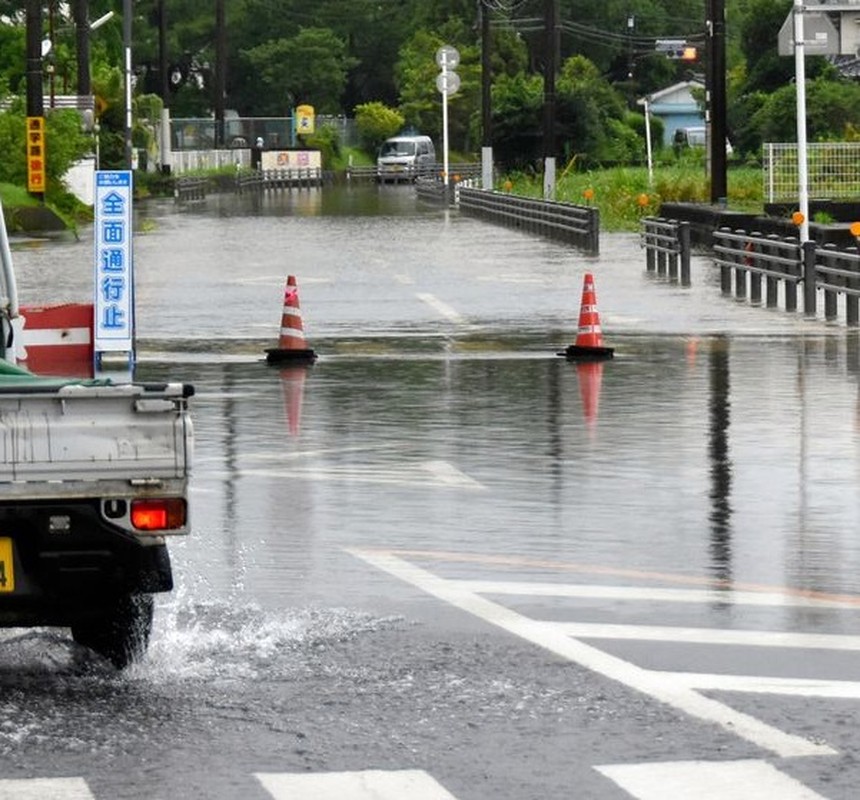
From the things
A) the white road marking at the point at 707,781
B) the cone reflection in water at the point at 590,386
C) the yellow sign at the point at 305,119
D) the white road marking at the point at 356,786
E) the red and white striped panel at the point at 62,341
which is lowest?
the cone reflection in water at the point at 590,386

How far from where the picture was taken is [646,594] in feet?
38.6

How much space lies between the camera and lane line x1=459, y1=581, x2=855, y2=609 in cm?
1152

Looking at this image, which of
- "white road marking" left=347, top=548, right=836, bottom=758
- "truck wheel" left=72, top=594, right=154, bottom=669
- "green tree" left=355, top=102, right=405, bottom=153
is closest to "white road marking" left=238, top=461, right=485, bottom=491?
"white road marking" left=347, top=548, right=836, bottom=758

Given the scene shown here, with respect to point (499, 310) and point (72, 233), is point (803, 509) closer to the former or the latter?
point (499, 310)

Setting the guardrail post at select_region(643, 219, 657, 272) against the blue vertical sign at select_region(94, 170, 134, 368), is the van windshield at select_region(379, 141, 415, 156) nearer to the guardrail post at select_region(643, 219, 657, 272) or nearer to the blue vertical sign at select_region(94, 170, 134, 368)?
the guardrail post at select_region(643, 219, 657, 272)

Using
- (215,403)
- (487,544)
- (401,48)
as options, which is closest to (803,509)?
(487,544)

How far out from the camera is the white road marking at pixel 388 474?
16.0m

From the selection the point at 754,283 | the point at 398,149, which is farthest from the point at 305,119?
the point at 754,283

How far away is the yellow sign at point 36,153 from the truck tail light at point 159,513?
53.4 meters

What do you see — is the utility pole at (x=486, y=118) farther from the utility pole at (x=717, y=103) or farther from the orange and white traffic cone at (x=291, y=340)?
the orange and white traffic cone at (x=291, y=340)

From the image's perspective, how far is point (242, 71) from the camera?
158m

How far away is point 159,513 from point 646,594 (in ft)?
9.93

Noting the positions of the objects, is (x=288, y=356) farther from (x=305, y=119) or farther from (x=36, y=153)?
(x=305, y=119)

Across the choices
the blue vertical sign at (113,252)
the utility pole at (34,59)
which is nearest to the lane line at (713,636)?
the blue vertical sign at (113,252)
